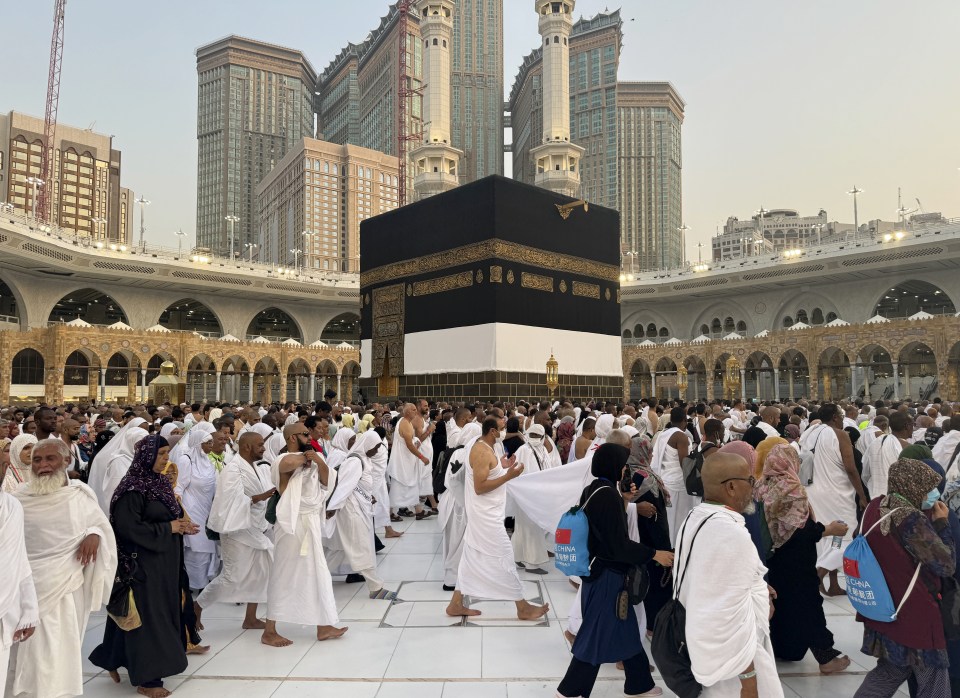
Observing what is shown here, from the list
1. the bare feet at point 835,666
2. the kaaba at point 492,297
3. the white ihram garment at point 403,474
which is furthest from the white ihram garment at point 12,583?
the kaaba at point 492,297

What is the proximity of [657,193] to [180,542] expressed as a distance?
269 feet

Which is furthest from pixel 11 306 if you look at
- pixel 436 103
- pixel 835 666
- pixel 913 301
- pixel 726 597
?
pixel 913 301

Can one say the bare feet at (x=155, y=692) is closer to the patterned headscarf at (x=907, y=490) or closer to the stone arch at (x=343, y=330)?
the patterned headscarf at (x=907, y=490)

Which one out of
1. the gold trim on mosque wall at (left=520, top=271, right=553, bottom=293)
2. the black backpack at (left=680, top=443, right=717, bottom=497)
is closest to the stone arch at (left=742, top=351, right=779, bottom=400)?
the gold trim on mosque wall at (left=520, top=271, right=553, bottom=293)

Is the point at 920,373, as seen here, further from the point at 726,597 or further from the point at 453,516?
the point at 726,597

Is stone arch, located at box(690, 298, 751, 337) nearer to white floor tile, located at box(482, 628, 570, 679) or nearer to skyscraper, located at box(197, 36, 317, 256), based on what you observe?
white floor tile, located at box(482, 628, 570, 679)

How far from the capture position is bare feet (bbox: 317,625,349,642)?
3665 mm

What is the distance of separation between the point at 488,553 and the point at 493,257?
1544 cm

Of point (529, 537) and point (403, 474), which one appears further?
point (403, 474)

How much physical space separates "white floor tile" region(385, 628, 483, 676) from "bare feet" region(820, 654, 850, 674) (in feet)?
5.25

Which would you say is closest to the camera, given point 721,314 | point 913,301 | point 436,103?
point 913,301

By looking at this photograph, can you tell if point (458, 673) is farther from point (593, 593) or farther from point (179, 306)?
point (179, 306)

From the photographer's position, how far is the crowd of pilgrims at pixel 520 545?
7.09 feet

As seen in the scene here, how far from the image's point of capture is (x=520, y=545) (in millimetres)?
5285
